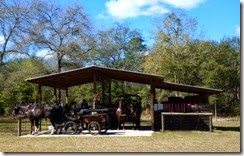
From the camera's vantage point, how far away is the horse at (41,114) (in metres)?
15.0

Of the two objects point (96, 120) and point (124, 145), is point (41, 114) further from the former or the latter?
point (124, 145)

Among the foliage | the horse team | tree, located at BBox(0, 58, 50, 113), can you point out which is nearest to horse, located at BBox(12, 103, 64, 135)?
the horse team

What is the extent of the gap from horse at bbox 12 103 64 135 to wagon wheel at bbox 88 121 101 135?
117 centimetres

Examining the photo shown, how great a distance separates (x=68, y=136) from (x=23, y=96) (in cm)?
2352

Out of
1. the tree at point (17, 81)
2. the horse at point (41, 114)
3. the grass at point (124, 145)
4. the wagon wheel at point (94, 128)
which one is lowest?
the grass at point (124, 145)

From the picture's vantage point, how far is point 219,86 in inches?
1255

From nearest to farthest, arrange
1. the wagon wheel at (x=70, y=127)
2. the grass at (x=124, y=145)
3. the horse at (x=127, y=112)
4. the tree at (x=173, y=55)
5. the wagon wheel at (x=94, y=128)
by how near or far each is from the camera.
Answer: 1. the grass at (x=124, y=145)
2. the wagon wheel at (x=94, y=128)
3. the wagon wheel at (x=70, y=127)
4. the horse at (x=127, y=112)
5. the tree at (x=173, y=55)

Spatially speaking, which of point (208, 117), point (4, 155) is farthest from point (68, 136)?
point (208, 117)

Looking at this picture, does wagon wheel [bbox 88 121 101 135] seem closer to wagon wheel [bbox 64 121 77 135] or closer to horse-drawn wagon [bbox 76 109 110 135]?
horse-drawn wagon [bbox 76 109 110 135]

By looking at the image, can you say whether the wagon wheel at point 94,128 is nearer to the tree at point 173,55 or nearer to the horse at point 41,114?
the horse at point 41,114

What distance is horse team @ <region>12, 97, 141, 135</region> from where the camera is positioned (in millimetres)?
15062

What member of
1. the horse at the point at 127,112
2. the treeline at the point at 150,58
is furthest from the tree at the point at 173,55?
the horse at the point at 127,112

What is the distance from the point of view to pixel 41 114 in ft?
51.2

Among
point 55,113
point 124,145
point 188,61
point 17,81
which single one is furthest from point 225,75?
point 124,145
